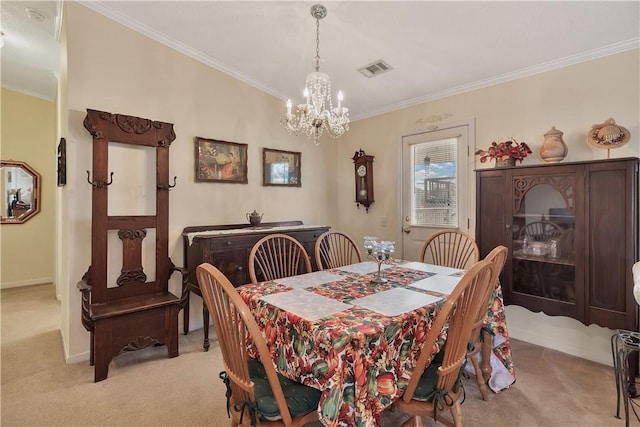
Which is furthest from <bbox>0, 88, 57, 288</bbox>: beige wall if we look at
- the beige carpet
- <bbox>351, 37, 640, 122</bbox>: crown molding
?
<bbox>351, 37, 640, 122</bbox>: crown molding

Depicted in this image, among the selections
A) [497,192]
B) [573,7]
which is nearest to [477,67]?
[573,7]

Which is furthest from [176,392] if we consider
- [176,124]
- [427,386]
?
[176,124]

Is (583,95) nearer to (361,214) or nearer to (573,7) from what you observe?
(573,7)

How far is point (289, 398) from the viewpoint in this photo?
129cm

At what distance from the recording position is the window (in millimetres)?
3572

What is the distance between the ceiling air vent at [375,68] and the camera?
3195mm

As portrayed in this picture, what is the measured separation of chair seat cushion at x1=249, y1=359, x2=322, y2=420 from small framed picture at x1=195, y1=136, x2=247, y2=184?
8.28 feet

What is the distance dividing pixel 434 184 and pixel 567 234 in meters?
1.43

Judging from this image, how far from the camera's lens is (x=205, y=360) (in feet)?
8.88

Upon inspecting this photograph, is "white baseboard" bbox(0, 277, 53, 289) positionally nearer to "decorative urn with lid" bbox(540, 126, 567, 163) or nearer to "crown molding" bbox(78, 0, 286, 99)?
"crown molding" bbox(78, 0, 286, 99)

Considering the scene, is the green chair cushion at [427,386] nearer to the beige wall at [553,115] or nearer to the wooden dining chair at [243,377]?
the wooden dining chair at [243,377]

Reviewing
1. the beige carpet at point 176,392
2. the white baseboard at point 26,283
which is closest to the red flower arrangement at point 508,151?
the beige carpet at point 176,392

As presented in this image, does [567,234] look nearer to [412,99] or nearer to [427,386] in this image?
[427,386]

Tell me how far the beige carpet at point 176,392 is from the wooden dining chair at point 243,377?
85 cm
